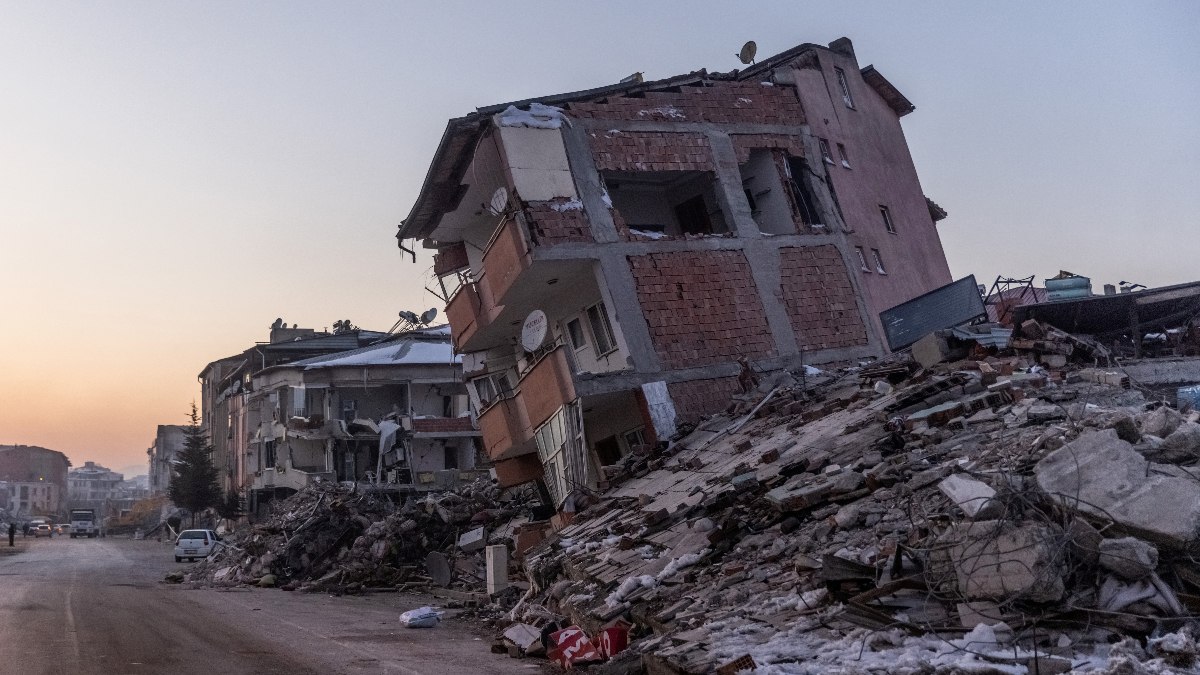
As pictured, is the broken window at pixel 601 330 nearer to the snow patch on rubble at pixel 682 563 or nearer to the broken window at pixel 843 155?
the broken window at pixel 843 155

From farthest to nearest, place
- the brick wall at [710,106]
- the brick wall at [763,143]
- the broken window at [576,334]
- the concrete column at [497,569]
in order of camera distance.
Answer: the brick wall at [763,143] → the broken window at [576,334] → the brick wall at [710,106] → the concrete column at [497,569]

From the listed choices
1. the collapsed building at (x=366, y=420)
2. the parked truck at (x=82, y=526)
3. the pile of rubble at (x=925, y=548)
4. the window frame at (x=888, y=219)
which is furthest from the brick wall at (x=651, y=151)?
the parked truck at (x=82, y=526)

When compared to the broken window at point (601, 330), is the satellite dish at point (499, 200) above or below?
above

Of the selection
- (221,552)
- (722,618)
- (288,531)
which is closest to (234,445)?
(221,552)

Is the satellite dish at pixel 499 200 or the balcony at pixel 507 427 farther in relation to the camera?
the balcony at pixel 507 427

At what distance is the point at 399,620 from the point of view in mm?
16062

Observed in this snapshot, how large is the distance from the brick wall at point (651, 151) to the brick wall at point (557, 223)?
1352 millimetres

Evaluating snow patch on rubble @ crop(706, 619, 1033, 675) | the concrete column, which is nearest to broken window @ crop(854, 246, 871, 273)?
the concrete column

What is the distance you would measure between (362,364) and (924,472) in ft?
141

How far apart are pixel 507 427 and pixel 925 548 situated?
51.1ft

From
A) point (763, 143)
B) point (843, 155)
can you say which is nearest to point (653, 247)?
point (763, 143)

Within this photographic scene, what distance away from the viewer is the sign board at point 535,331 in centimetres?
2211

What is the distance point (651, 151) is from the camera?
74.4 ft

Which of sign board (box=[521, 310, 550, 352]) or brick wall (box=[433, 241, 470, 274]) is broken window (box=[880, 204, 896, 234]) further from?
brick wall (box=[433, 241, 470, 274])
